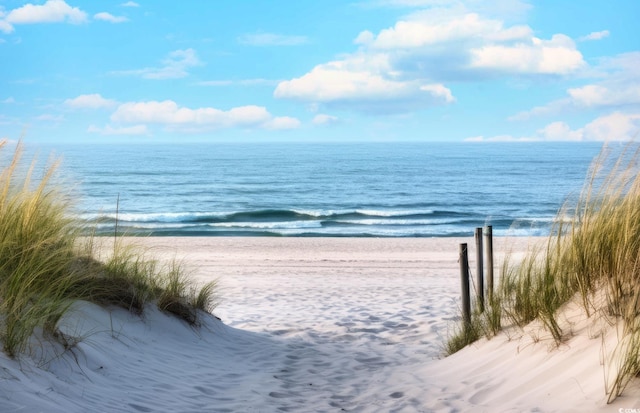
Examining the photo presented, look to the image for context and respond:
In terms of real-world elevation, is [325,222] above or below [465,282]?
below

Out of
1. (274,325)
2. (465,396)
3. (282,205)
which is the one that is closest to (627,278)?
(465,396)

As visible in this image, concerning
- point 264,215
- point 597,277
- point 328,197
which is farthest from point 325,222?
point 597,277

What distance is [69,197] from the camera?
266 inches

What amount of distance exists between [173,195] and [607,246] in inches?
1514

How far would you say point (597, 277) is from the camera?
4.90 meters

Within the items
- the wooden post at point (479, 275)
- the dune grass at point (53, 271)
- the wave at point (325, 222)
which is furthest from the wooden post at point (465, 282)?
the wave at point (325, 222)

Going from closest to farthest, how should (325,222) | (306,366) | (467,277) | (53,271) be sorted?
(53,271) → (306,366) → (467,277) → (325,222)

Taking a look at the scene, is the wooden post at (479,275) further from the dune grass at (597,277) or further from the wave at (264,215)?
the wave at (264,215)

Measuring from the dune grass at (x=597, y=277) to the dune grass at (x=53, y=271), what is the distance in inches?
141

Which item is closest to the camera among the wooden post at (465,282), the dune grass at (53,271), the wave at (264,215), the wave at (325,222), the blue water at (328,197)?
the dune grass at (53,271)

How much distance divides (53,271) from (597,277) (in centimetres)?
457

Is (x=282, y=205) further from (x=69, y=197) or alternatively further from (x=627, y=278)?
(x=627, y=278)

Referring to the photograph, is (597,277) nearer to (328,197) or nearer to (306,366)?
(306,366)

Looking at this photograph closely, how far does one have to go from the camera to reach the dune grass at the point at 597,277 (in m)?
3.98
